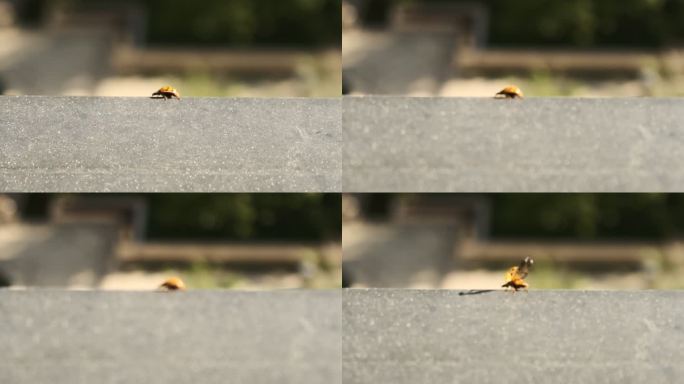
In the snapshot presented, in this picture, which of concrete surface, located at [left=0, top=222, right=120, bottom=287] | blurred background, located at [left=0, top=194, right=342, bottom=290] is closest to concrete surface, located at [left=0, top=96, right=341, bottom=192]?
blurred background, located at [left=0, top=194, right=342, bottom=290]

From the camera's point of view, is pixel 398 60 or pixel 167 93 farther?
pixel 398 60

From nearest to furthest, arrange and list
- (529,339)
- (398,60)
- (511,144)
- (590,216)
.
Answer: (529,339) → (511,144) → (590,216) → (398,60)

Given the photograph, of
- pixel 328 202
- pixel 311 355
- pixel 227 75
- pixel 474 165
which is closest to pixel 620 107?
pixel 474 165

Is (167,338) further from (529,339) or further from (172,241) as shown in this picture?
(529,339)

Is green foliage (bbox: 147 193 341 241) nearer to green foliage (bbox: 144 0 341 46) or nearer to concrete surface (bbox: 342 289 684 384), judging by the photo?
concrete surface (bbox: 342 289 684 384)

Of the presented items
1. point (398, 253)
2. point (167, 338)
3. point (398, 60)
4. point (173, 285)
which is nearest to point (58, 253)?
point (173, 285)

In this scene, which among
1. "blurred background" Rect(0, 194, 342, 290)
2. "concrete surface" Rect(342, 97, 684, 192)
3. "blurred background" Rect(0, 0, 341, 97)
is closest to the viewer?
"concrete surface" Rect(342, 97, 684, 192)
